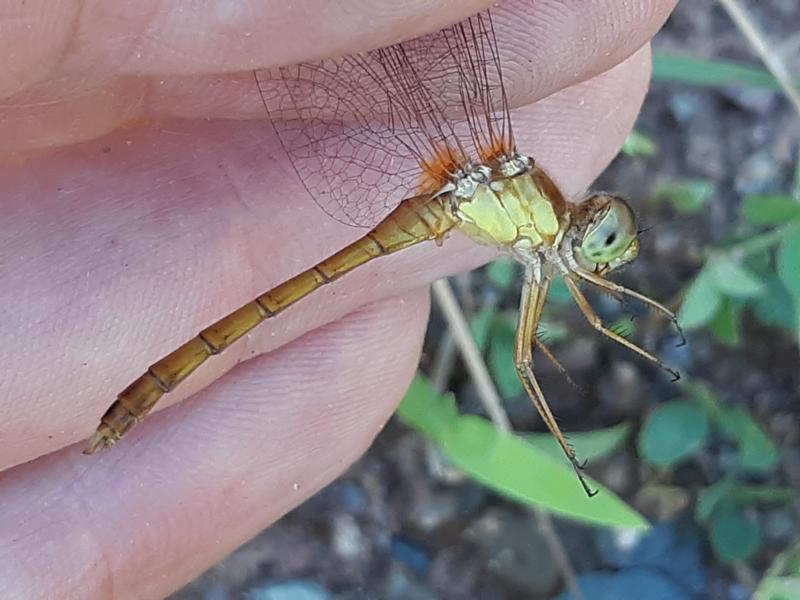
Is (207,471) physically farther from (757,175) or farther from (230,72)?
(757,175)

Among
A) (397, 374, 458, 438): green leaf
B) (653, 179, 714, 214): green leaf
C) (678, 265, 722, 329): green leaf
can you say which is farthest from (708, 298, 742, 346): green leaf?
(397, 374, 458, 438): green leaf

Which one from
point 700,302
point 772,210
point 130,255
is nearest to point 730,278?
point 700,302

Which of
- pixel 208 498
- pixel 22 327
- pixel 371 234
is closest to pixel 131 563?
pixel 208 498

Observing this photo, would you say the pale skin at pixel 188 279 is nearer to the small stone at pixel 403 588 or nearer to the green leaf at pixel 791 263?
the green leaf at pixel 791 263

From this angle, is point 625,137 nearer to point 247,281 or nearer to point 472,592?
point 247,281

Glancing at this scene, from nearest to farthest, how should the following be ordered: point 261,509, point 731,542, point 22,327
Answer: point 22,327 < point 261,509 < point 731,542

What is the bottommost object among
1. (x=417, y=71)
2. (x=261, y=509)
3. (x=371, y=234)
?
(x=261, y=509)
